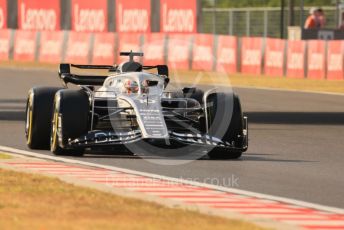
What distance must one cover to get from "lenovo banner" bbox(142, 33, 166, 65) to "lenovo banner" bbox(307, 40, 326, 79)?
5.89 meters

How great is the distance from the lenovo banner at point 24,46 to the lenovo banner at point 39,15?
3274mm

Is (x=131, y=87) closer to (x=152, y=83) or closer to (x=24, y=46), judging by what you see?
(x=152, y=83)

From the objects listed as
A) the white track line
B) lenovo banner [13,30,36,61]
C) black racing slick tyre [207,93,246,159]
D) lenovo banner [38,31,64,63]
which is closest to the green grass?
the white track line

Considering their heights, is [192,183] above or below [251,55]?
above

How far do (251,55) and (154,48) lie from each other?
375cm

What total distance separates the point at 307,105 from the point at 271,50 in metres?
9.30

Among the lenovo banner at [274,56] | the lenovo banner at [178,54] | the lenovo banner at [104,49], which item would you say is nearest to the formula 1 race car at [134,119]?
the lenovo banner at [274,56]

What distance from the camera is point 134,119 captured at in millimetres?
15383

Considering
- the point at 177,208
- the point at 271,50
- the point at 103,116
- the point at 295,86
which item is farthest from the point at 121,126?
A: the point at 271,50

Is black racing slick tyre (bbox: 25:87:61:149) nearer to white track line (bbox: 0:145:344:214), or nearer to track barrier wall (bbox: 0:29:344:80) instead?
white track line (bbox: 0:145:344:214)

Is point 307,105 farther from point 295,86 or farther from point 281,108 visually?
point 295,86

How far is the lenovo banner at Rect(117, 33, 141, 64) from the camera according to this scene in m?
40.7

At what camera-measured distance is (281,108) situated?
2645 cm

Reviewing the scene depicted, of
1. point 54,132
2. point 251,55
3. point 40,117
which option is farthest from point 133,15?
point 54,132
